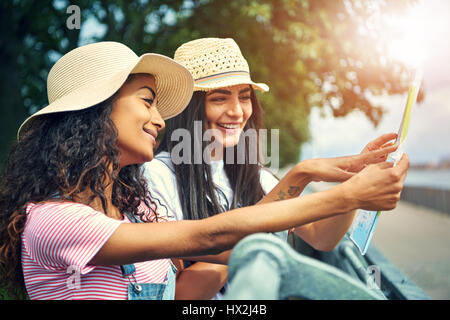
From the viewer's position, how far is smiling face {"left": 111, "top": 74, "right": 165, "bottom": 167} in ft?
5.67

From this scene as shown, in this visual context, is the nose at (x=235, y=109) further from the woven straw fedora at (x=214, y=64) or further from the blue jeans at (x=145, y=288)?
the blue jeans at (x=145, y=288)

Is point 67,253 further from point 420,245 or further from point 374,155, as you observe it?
point 420,245

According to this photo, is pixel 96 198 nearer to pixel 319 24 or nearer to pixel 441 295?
pixel 441 295

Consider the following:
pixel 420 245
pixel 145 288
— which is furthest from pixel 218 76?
pixel 420 245

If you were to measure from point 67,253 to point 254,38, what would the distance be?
7.75 m

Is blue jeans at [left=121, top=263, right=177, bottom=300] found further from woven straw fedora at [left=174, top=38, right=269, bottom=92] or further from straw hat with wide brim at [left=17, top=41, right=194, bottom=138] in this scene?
woven straw fedora at [left=174, top=38, right=269, bottom=92]

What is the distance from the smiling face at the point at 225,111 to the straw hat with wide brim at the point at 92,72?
746 mm

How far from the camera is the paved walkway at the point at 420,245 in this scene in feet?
24.6

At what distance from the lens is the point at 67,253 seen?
4.58ft

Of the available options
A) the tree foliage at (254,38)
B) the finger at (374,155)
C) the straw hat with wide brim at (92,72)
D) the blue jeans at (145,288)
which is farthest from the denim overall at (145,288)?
the tree foliage at (254,38)

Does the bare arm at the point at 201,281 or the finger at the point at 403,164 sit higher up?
the finger at the point at 403,164

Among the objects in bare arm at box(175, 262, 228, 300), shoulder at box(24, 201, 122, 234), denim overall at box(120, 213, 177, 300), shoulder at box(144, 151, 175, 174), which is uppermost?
shoulder at box(24, 201, 122, 234)

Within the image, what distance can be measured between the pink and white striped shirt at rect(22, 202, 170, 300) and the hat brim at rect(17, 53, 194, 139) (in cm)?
37

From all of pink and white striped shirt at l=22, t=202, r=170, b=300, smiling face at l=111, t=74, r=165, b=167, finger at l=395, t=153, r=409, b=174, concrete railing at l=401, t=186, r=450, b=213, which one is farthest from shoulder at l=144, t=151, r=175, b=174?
concrete railing at l=401, t=186, r=450, b=213
